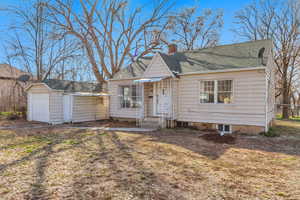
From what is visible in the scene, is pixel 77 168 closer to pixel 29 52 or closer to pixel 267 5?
pixel 29 52

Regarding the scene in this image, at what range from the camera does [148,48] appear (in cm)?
2225

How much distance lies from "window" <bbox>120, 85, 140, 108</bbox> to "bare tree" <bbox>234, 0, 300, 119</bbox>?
14552 millimetres

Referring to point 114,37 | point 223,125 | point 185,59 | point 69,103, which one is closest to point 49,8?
point 114,37

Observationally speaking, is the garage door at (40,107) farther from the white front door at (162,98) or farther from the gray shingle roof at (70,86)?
the white front door at (162,98)

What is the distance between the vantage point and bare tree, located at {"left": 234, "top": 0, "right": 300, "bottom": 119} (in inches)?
741

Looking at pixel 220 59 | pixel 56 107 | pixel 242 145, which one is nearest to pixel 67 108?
pixel 56 107

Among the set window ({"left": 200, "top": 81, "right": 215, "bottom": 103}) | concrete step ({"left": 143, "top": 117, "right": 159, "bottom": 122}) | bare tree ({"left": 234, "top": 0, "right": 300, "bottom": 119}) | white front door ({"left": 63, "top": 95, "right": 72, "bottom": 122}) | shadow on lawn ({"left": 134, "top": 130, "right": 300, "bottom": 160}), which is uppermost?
bare tree ({"left": 234, "top": 0, "right": 300, "bottom": 119})

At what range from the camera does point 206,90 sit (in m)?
9.75

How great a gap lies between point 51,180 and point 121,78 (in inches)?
376

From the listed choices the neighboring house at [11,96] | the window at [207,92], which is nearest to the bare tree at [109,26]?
the neighboring house at [11,96]

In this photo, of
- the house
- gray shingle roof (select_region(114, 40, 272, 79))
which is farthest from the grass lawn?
gray shingle roof (select_region(114, 40, 272, 79))

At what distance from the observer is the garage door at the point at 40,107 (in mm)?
12188

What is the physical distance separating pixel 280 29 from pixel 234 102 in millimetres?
16698

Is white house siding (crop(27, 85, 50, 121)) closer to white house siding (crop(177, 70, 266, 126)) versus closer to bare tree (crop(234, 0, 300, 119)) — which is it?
white house siding (crop(177, 70, 266, 126))
